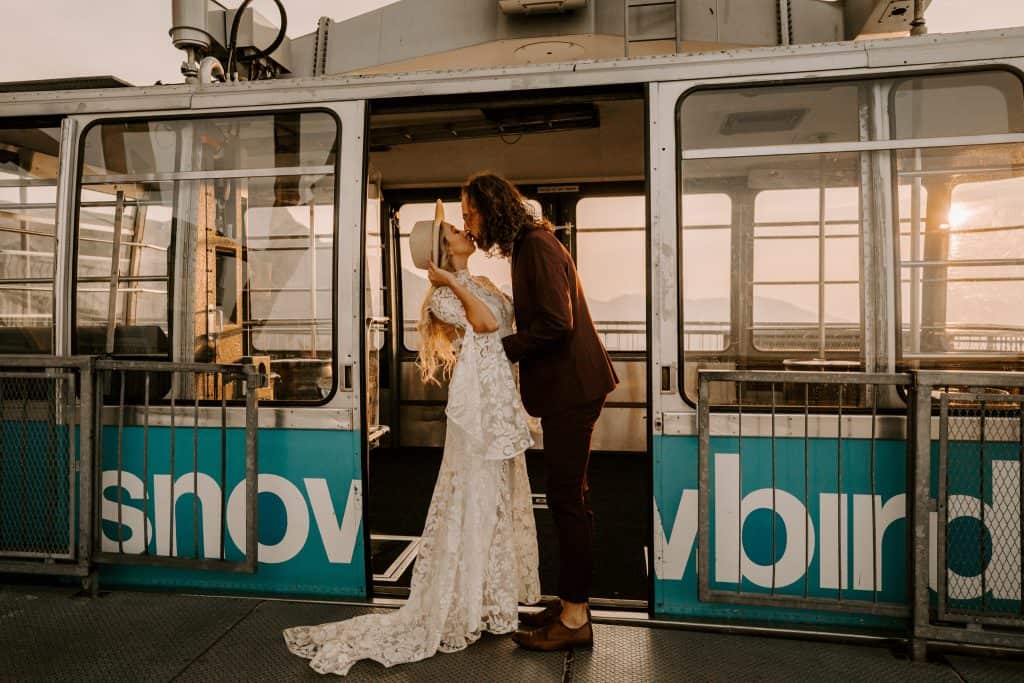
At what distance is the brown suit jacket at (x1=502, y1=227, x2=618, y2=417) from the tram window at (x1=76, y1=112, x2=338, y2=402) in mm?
1004

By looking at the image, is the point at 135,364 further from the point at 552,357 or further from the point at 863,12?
the point at 863,12

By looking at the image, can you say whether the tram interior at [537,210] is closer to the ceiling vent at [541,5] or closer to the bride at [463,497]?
the ceiling vent at [541,5]

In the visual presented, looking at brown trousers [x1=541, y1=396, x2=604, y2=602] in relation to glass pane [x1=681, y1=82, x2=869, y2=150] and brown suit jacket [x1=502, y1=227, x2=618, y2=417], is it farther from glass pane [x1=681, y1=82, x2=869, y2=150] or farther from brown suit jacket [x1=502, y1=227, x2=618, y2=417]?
glass pane [x1=681, y1=82, x2=869, y2=150]

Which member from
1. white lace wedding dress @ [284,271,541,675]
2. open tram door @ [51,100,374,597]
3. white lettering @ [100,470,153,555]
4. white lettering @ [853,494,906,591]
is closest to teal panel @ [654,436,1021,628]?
white lettering @ [853,494,906,591]

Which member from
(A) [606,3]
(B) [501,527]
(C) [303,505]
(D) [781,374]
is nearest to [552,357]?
(B) [501,527]

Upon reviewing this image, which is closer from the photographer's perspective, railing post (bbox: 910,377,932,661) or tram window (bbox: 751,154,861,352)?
railing post (bbox: 910,377,932,661)

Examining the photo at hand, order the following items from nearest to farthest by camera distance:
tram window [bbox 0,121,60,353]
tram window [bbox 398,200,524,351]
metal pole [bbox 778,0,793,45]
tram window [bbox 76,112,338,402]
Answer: tram window [bbox 76,112,338,402]
tram window [bbox 0,121,60,353]
metal pole [bbox 778,0,793,45]
tram window [bbox 398,200,524,351]

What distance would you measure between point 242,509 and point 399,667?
107 centimetres

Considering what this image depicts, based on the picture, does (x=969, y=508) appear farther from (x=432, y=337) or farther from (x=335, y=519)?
(x=335, y=519)

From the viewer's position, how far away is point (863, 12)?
3.68 meters

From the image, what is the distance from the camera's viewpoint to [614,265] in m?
Answer: 5.93

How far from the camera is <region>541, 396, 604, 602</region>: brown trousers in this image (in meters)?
2.45

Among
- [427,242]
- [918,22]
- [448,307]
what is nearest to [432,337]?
[448,307]

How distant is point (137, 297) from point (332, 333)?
1.00m
